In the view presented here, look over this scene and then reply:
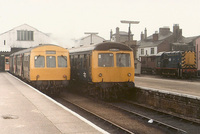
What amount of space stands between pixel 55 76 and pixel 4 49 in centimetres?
2769

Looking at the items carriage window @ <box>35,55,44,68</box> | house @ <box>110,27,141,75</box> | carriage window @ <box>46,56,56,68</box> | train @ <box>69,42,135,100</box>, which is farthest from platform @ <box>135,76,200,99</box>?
house @ <box>110,27,141,75</box>

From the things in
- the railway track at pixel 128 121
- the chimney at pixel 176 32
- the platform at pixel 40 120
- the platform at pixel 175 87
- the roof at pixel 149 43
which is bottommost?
the railway track at pixel 128 121

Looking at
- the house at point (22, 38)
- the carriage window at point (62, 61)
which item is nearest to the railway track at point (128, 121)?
the carriage window at point (62, 61)

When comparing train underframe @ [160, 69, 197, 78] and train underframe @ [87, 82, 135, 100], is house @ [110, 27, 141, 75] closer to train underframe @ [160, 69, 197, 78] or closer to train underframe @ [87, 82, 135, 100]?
train underframe @ [160, 69, 197, 78]

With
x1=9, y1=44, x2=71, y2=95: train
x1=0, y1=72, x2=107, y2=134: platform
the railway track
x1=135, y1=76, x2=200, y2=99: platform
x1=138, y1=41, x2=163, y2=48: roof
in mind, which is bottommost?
the railway track

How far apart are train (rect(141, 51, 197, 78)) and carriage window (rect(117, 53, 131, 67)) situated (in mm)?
17877

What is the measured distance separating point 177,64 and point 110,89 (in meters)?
19.3

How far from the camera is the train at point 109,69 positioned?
14.8 metres

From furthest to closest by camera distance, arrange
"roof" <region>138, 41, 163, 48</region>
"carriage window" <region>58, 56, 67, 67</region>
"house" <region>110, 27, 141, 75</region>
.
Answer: "roof" <region>138, 41, 163, 48</region>, "house" <region>110, 27, 141, 75</region>, "carriage window" <region>58, 56, 67, 67</region>

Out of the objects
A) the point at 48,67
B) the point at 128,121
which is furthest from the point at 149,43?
the point at 128,121

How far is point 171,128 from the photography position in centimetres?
970

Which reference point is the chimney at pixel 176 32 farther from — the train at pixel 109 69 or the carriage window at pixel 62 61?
the carriage window at pixel 62 61

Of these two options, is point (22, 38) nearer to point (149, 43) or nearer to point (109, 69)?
point (149, 43)

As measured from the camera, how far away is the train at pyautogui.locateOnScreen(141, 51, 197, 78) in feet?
104
